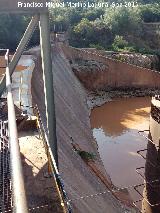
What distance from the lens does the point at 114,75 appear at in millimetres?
41000

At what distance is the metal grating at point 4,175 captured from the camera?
872 cm

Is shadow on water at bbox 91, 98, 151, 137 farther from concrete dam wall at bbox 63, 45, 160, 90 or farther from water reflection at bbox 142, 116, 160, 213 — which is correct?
water reflection at bbox 142, 116, 160, 213

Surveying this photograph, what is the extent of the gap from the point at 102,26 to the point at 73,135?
32.5 metres

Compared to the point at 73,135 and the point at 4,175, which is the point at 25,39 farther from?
the point at 73,135

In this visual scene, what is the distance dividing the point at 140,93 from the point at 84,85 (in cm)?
639

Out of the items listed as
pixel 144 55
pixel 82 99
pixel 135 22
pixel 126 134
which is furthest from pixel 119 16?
pixel 126 134

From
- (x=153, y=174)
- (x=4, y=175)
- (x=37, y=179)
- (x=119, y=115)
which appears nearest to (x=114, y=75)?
(x=119, y=115)

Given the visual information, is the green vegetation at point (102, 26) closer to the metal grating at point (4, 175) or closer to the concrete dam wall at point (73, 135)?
the concrete dam wall at point (73, 135)

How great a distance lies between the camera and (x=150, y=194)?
14.2 metres

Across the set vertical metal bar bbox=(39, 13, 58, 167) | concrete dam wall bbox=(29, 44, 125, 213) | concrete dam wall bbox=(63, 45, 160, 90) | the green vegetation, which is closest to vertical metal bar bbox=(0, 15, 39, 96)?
vertical metal bar bbox=(39, 13, 58, 167)

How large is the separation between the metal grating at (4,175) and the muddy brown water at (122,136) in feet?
34.4

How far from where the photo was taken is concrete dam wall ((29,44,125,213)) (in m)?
16.0

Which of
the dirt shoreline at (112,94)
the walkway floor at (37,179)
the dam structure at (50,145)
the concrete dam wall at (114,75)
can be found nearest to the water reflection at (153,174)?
the dam structure at (50,145)

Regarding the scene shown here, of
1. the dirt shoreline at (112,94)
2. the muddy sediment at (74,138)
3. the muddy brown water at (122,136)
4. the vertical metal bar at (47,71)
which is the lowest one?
the muddy brown water at (122,136)
